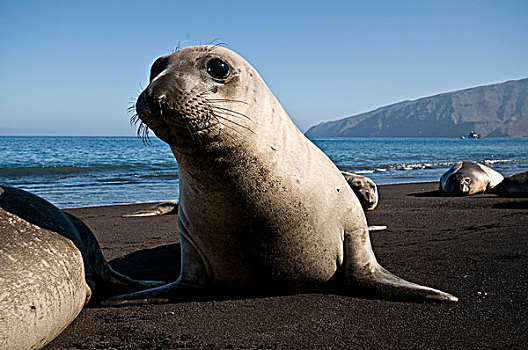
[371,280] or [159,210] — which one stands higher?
[371,280]

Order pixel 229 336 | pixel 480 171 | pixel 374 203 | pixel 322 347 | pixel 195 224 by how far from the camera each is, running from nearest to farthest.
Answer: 1. pixel 322 347
2. pixel 229 336
3. pixel 195 224
4. pixel 374 203
5. pixel 480 171

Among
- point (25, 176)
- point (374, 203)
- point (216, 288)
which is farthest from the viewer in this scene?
point (25, 176)

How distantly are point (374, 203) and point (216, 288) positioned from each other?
5388 mm

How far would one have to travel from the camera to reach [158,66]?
127 inches

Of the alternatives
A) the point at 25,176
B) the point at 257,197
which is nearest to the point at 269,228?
the point at 257,197

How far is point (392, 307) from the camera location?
3369mm

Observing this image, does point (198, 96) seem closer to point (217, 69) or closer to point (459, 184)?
point (217, 69)

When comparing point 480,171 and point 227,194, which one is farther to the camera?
point 480,171

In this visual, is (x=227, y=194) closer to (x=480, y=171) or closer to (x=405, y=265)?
(x=405, y=265)

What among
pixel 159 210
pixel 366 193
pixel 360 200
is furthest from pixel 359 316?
pixel 159 210

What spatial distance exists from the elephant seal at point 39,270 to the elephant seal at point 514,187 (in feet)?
29.2

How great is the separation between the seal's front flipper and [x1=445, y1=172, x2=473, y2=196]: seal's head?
7863mm

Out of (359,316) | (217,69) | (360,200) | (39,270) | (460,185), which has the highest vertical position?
(217,69)

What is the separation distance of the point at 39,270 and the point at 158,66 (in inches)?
53.5
